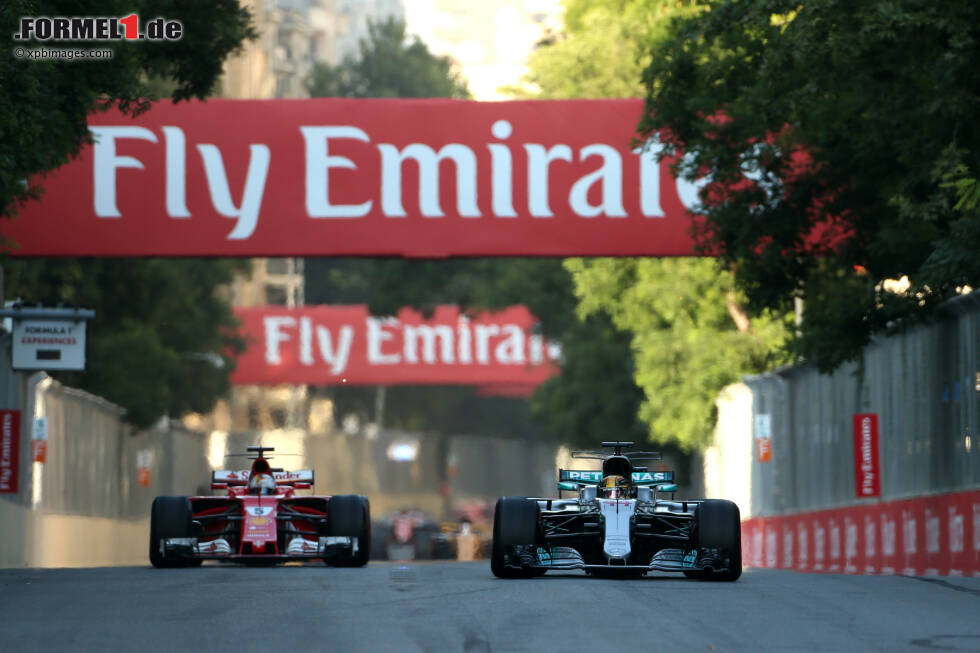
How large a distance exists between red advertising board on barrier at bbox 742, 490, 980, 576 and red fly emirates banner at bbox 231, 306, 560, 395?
4301 centimetres

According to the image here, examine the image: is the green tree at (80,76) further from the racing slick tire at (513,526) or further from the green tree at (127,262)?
the racing slick tire at (513,526)

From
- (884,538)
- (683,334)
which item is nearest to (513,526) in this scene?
(884,538)

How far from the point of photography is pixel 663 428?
4600 cm

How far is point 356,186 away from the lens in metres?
31.0

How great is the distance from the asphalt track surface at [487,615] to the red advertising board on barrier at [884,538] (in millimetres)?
3735

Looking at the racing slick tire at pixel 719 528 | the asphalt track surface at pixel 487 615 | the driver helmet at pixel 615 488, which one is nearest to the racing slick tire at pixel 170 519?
the asphalt track surface at pixel 487 615

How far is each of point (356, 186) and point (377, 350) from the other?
4952 centimetres

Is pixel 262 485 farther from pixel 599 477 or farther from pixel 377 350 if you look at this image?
pixel 377 350

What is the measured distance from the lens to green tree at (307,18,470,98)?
103 metres

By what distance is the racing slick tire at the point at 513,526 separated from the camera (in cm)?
1745

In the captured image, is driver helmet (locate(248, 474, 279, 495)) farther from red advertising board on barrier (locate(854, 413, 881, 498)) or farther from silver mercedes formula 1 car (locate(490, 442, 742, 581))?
red advertising board on barrier (locate(854, 413, 881, 498))

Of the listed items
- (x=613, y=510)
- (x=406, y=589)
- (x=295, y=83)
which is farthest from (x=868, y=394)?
(x=295, y=83)

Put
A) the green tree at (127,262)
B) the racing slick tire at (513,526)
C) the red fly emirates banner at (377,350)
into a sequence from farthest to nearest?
the red fly emirates banner at (377,350)
the green tree at (127,262)
the racing slick tire at (513,526)

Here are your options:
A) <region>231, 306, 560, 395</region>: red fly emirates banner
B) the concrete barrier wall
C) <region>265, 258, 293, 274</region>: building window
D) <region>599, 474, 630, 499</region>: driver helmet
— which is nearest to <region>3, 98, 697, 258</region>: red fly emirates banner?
the concrete barrier wall
